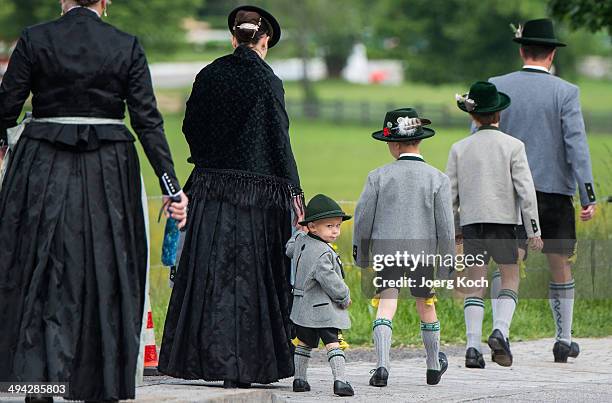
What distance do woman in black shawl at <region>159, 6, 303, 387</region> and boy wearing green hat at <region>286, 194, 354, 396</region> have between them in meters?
0.10

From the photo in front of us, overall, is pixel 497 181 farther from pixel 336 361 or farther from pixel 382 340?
pixel 336 361

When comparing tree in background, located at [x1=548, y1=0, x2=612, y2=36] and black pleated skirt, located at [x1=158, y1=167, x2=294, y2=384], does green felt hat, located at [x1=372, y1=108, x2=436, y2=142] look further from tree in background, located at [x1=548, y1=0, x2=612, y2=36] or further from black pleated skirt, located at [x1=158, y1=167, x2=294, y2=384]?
tree in background, located at [x1=548, y1=0, x2=612, y2=36]

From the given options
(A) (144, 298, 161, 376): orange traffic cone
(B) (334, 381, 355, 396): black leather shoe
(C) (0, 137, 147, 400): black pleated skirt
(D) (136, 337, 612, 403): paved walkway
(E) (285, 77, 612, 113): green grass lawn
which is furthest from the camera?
(E) (285, 77, 612, 113): green grass lawn

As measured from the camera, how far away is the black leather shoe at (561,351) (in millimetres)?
10922

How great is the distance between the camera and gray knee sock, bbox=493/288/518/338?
34.2ft

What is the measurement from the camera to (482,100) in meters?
10.5

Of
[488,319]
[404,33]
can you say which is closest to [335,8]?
[404,33]

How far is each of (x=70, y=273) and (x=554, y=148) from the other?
4.30 m

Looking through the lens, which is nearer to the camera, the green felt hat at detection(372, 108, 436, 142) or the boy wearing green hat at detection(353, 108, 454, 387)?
the boy wearing green hat at detection(353, 108, 454, 387)

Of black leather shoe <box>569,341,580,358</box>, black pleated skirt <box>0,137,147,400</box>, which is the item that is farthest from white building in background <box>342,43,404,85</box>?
black pleated skirt <box>0,137,147,400</box>

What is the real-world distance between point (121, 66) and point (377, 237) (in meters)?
2.51

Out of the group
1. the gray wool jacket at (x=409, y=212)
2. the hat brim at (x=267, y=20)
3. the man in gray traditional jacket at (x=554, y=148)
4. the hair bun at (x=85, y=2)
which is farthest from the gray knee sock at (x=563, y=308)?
the hair bun at (x=85, y=2)

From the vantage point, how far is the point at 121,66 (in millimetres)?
7570

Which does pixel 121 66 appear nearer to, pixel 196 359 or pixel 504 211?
pixel 196 359
